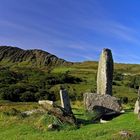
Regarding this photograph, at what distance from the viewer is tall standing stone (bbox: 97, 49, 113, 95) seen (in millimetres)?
39500

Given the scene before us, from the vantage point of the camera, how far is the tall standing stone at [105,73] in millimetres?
39500

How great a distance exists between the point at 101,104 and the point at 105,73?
7.93m

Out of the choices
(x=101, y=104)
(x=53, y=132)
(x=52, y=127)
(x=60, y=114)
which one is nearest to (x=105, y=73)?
(x=101, y=104)

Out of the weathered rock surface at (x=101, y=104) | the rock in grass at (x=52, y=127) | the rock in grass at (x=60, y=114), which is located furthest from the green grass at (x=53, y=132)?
the weathered rock surface at (x=101, y=104)

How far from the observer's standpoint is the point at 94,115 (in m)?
30.5

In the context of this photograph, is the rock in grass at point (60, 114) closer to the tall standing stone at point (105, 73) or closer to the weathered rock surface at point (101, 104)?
the weathered rock surface at point (101, 104)

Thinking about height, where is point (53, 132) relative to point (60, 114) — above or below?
below

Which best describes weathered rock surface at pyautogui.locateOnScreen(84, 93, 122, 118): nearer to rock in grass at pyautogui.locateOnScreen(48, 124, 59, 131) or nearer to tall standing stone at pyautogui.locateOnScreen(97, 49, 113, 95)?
tall standing stone at pyautogui.locateOnScreen(97, 49, 113, 95)

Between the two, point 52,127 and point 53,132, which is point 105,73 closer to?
point 52,127

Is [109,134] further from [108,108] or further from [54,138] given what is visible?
[108,108]

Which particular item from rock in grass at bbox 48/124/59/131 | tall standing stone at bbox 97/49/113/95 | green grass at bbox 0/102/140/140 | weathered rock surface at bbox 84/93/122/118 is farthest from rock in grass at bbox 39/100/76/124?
tall standing stone at bbox 97/49/113/95

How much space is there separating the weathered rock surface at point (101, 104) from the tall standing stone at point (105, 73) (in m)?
6.59

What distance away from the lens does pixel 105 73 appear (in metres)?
39.8

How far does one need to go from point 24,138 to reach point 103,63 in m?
20.6
